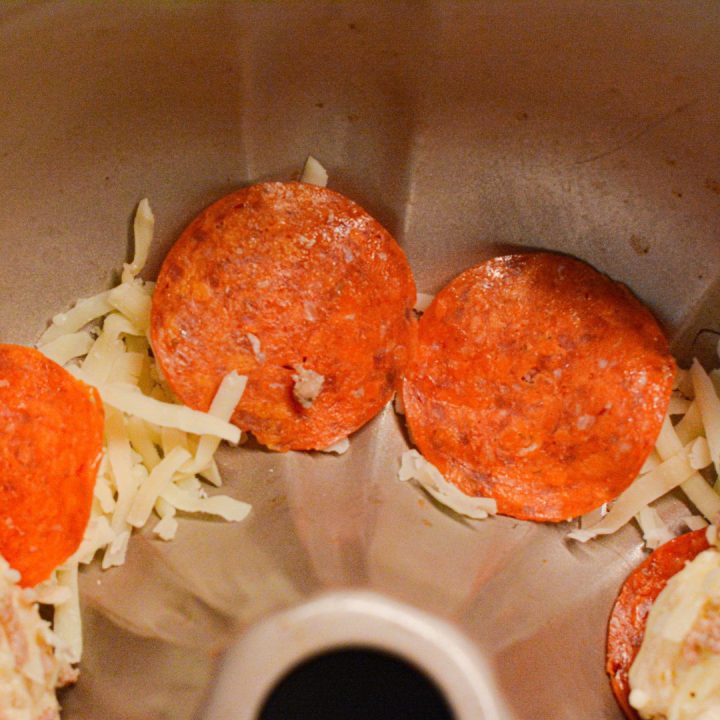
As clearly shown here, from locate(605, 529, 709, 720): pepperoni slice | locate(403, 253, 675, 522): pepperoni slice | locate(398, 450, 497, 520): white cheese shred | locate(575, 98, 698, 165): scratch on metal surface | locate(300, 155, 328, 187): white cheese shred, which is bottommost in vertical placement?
locate(605, 529, 709, 720): pepperoni slice

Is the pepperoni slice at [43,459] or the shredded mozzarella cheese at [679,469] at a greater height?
the pepperoni slice at [43,459]

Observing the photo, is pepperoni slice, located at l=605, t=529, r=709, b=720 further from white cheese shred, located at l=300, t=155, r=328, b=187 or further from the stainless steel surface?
white cheese shred, located at l=300, t=155, r=328, b=187

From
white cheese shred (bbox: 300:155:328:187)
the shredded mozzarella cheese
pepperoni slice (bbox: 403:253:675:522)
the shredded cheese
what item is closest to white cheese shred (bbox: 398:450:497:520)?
pepperoni slice (bbox: 403:253:675:522)

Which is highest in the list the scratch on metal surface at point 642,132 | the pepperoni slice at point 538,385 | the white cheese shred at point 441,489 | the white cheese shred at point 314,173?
the scratch on metal surface at point 642,132

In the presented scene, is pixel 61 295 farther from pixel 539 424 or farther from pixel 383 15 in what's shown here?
pixel 539 424

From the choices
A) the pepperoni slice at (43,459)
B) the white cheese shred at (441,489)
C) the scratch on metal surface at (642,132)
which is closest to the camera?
the pepperoni slice at (43,459)

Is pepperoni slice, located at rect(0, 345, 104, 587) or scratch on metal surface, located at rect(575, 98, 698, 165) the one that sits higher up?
scratch on metal surface, located at rect(575, 98, 698, 165)

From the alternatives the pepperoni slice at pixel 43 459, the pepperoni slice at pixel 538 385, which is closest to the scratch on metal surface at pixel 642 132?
the pepperoni slice at pixel 538 385

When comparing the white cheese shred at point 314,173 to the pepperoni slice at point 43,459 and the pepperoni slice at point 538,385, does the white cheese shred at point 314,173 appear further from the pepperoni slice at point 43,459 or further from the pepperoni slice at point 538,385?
the pepperoni slice at point 43,459
